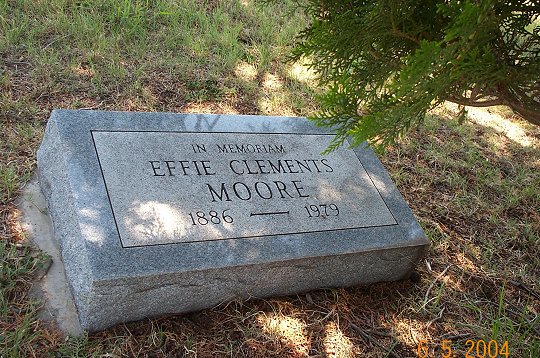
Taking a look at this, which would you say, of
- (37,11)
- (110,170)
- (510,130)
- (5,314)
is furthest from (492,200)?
(37,11)

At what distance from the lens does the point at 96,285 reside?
1.92 m

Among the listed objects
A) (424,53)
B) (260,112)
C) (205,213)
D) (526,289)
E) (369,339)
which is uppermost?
(424,53)

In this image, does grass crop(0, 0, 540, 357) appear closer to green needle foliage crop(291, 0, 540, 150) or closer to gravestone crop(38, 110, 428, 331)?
gravestone crop(38, 110, 428, 331)

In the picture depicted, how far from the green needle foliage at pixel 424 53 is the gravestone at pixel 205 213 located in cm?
54

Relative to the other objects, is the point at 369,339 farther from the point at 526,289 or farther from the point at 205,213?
the point at 526,289

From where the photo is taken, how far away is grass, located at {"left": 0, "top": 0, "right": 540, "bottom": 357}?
224 centimetres

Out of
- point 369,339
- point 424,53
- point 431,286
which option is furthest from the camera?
point 431,286

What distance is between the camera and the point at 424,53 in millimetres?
1510

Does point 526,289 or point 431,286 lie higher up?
point 526,289

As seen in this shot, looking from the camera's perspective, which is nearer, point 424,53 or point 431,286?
point 424,53
